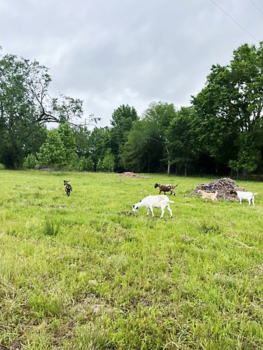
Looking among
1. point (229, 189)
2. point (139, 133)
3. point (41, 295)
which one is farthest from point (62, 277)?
point (139, 133)

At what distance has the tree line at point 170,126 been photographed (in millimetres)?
28578

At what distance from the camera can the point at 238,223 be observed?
6.75m

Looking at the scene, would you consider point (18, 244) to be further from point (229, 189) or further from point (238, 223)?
point (229, 189)

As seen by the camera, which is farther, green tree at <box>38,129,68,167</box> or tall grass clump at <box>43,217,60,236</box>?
green tree at <box>38,129,68,167</box>

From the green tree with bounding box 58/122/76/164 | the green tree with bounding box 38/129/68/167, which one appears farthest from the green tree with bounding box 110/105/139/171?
the green tree with bounding box 38/129/68/167

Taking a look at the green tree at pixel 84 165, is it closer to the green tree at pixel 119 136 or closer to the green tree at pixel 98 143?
the green tree at pixel 98 143

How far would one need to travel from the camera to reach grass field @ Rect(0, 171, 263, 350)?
216 cm

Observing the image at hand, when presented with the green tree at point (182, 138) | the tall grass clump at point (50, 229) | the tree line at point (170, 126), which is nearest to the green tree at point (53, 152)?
the tree line at point (170, 126)

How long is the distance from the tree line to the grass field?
2648cm

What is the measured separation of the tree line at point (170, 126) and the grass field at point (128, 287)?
2648 cm

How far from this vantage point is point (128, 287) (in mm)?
2984

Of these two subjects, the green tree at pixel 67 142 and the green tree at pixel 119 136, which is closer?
the green tree at pixel 67 142

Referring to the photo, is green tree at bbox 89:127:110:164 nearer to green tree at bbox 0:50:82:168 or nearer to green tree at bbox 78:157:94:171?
green tree at bbox 78:157:94:171

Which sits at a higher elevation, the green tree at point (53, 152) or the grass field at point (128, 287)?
the green tree at point (53, 152)
